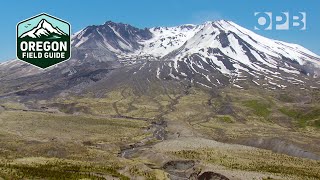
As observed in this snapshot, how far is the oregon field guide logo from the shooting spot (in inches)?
2874

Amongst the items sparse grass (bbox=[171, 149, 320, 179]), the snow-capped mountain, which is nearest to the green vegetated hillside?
sparse grass (bbox=[171, 149, 320, 179])

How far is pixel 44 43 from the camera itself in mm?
72875

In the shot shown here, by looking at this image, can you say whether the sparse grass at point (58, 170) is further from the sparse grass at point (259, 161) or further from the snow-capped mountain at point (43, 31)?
the sparse grass at point (259, 161)

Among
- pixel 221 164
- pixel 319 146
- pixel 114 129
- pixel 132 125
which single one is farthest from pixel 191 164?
pixel 132 125

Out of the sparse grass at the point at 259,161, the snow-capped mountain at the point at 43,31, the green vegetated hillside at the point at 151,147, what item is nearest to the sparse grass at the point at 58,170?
the green vegetated hillside at the point at 151,147

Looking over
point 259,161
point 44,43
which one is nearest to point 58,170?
point 44,43

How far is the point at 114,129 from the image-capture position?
156000mm

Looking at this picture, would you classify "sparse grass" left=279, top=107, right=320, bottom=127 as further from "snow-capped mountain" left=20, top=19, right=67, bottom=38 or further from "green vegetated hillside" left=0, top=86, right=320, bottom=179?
"snow-capped mountain" left=20, top=19, right=67, bottom=38

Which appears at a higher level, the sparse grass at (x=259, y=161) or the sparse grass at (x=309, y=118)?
the sparse grass at (x=309, y=118)

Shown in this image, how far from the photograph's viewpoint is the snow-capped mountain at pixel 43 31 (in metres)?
74.1

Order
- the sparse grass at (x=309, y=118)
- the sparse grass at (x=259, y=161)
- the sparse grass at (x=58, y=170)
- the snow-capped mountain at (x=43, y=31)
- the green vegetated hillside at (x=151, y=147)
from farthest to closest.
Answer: the sparse grass at (x=309, y=118) → the sparse grass at (x=259, y=161) → the green vegetated hillside at (x=151, y=147) → the snow-capped mountain at (x=43, y=31) → the sparse grass at (x=58, y=170)

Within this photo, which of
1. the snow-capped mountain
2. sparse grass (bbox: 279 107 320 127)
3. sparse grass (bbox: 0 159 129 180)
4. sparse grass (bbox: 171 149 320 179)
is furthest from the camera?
sparse grass (bbox: 279 107 320 127)

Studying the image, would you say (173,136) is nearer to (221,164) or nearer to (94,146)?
(94,146)

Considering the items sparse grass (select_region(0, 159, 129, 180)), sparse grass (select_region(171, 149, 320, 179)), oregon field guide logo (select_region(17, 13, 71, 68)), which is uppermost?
oregon field guide logo (select_region(17, 13, 71, 68))
